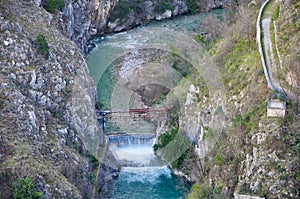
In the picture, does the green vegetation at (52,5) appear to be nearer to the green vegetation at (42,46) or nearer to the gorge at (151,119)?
the gorge at (151,119)

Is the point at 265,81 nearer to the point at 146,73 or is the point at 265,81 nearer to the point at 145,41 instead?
the point at 146,73

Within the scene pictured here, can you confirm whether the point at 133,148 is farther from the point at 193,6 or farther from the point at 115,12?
the point at 193,6

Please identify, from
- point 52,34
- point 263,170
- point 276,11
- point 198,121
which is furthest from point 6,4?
point 263,170

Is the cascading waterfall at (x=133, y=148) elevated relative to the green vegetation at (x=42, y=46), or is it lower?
lower

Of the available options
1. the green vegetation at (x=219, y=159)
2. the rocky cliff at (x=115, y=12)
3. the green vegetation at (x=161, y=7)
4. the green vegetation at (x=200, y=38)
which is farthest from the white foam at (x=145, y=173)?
the green vegetation at (x=161, y=7)

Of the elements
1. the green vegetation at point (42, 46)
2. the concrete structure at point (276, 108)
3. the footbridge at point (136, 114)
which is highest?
the green vegetation at point (42, 46)

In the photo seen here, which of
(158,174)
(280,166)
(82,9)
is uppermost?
(82,9)

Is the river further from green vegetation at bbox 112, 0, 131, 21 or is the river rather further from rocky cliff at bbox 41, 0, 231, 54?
green vegetation at bbox 112, 0, 131, 21
